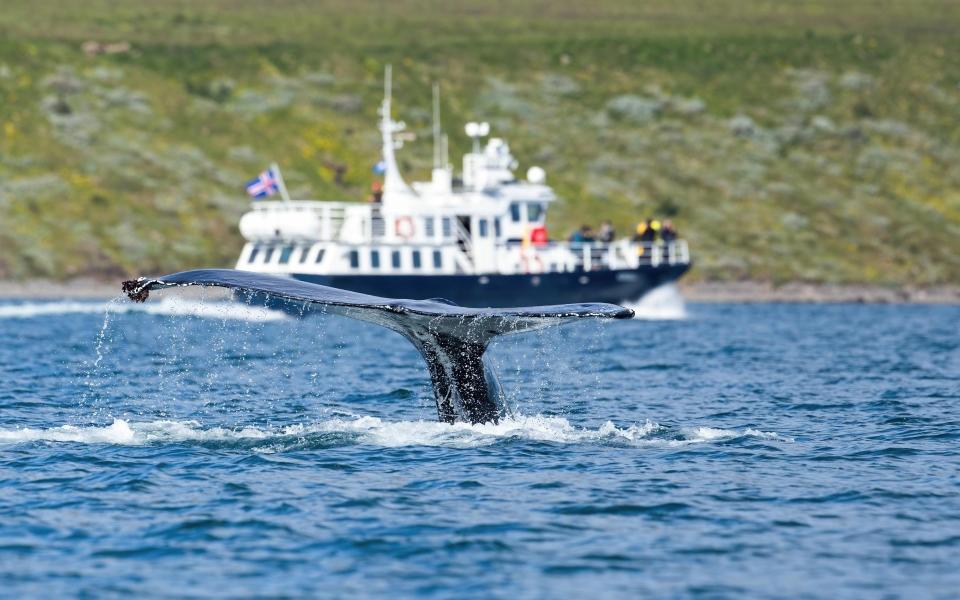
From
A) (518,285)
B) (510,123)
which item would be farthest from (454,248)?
(510,123)

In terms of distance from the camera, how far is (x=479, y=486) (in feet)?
51.9

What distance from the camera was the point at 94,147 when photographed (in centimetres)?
8212

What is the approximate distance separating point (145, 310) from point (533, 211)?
53.8ft

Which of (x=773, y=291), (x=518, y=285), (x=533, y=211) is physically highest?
(x=533, y=211)

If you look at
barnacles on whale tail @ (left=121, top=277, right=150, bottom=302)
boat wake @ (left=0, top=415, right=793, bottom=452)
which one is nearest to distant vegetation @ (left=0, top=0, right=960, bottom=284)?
boat wake @ (left=0, top=415, right=793, bottom=452)

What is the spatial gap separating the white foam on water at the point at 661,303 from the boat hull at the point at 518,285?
0.27 metres

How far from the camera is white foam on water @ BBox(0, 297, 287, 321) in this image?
174ft

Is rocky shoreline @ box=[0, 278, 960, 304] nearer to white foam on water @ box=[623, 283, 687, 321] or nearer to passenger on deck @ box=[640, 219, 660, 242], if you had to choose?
passenger on deck @ box=[640, 219, 660, 242]

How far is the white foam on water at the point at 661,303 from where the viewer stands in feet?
194

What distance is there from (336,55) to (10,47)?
2179 centimetres

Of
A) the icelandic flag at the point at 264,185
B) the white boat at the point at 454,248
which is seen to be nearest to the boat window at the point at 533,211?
the white boat at the point at 454,248

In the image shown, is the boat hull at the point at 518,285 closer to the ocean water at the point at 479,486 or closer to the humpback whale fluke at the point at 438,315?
the ocean water at the point at 479,486

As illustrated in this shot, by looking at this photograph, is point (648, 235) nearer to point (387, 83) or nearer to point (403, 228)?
point (403, 228)

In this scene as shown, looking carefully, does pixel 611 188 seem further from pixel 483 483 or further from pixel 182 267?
pixel 483 483
